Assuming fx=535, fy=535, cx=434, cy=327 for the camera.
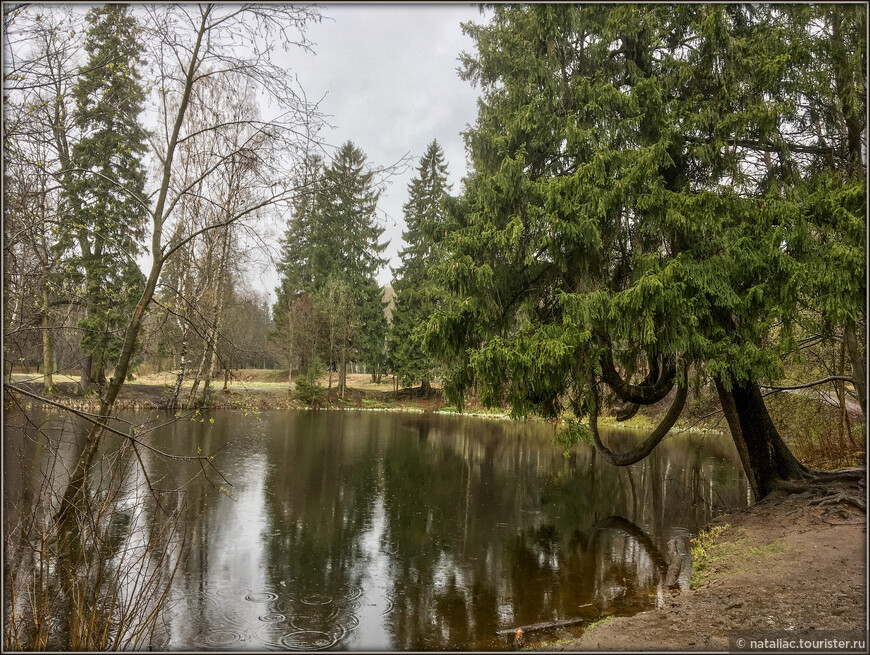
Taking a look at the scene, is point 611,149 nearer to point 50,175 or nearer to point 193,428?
point 50,175

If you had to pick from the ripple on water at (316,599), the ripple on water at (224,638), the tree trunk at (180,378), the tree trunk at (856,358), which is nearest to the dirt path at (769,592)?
the tree trunk at (856,358)

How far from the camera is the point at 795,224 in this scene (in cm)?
647

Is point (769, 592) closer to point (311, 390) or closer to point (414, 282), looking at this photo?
point (311, 390)

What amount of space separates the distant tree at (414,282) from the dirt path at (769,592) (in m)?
23.0

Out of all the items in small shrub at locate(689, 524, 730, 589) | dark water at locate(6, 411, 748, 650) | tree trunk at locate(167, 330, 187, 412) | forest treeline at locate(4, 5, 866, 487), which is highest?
forest treeline at locate(4, 5, 866, 487)

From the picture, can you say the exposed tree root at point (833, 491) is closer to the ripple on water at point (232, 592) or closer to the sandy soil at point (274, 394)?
the ripple on water at point (232, 592)

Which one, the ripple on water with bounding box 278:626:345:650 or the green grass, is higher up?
the green grass

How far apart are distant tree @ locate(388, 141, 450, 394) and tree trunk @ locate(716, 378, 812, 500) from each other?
70.3 feet

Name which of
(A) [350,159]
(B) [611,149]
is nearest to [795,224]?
(B) [611,149]

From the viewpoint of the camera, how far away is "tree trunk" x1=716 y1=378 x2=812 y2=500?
8.36 m

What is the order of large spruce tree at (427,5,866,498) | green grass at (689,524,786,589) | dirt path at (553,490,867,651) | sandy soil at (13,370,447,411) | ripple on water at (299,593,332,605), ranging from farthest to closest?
sandy soil at (13,370,447,411)
large spruce tree at (427,5,866,498)
green grass at (689,524,786,589)
ripple on water at (299,593,332,605)
dirt path at (553,490,867,651)

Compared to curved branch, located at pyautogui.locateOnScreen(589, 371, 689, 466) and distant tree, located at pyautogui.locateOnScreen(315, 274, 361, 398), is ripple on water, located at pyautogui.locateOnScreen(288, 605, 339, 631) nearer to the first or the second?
curved branch, located at pyautogui.locateOnScreen(589, 371, 689, 466)

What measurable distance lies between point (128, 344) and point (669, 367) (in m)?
7.16

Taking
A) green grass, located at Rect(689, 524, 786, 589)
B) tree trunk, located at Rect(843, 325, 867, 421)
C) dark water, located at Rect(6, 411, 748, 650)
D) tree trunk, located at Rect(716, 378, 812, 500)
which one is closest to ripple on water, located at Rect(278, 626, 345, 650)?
dark water, located at Rect(6, 411, 748, 650)
